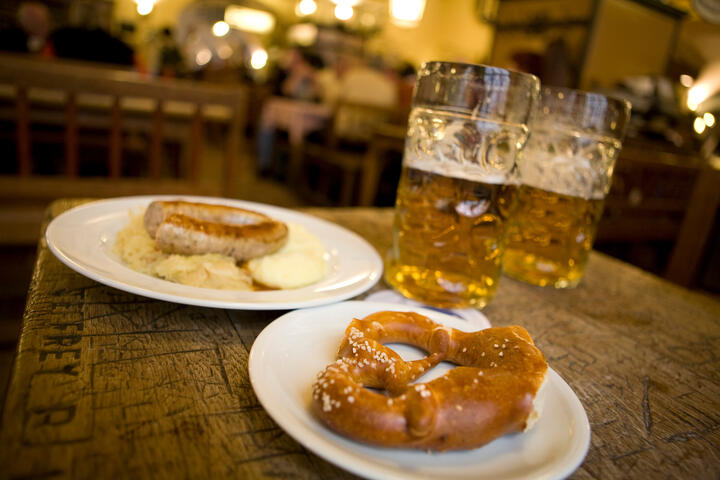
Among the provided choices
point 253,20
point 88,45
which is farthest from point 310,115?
point 253,20

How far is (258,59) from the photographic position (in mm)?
12039

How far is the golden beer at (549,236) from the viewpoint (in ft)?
3.30

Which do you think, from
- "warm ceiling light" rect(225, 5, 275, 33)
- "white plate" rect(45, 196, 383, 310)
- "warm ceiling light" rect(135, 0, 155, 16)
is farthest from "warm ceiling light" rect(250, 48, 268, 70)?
"white plate" rect(45, 196, 383, 310)

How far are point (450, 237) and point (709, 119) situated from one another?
407cm

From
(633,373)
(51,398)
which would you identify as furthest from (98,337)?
(633,373)

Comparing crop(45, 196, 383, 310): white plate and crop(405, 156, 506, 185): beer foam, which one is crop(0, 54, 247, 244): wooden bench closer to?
crop(45, 196, 383, 310): white plate

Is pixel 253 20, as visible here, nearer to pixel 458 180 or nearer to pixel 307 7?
Result: pixel 307 7

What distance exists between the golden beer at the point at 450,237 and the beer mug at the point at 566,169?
0.12m

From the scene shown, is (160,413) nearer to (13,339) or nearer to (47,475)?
(47,475)

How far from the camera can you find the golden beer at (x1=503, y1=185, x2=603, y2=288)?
3.30ft

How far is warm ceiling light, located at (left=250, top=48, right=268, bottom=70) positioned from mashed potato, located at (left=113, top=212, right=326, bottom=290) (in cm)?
1201

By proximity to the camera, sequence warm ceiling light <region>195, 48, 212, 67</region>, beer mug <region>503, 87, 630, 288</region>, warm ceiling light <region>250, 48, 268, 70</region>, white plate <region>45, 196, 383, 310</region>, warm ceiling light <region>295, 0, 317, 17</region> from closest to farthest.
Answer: white plate <region>45, 196, 383, 310</region> → beer mug <region>503, 87, 630, 288</region> → warm ceiling light <region>195, 48, 212, 67</region> → warm ceiling light <region>295, 0, 317, 17</region> → warm ceiling light <region>250, 48, 268, 70</region>

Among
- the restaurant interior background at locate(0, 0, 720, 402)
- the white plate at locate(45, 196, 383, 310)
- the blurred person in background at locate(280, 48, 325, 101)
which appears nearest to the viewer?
the white plate at locate(45, 196, 383, 310)

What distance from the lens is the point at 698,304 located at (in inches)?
45.2
